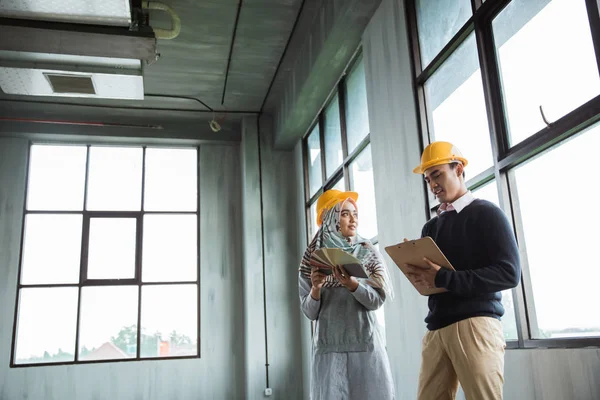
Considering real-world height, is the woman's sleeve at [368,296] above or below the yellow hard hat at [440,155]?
below

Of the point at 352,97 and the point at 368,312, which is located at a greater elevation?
the point at 352,97

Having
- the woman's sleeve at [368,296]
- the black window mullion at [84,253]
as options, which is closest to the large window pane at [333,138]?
the woman's sleeve at [368,296]

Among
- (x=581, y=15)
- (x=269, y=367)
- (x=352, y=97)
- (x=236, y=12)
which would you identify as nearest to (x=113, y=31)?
(x=236, y=12)

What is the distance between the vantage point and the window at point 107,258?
5.96 m

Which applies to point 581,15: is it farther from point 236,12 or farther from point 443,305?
point 236,12

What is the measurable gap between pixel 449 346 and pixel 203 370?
15.6ft

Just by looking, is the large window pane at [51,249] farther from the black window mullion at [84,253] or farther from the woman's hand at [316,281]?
the woman's hand at [316,281]

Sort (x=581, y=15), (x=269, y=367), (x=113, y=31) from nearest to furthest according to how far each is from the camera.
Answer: (x=581, y=15) < (x=113, y=31) < (x=269, y=367)

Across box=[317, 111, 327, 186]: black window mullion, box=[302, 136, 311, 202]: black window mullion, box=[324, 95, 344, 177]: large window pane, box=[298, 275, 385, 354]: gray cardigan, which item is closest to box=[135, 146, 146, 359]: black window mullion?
box=[302, 136, 311, 202]: black window mullion

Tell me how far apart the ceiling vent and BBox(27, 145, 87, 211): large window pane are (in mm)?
1793

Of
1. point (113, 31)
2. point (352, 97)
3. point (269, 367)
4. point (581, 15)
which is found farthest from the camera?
point (269, 367)

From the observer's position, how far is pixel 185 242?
6.50m

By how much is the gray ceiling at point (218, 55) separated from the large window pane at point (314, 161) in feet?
2.33

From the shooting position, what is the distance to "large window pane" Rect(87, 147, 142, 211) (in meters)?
6.39
